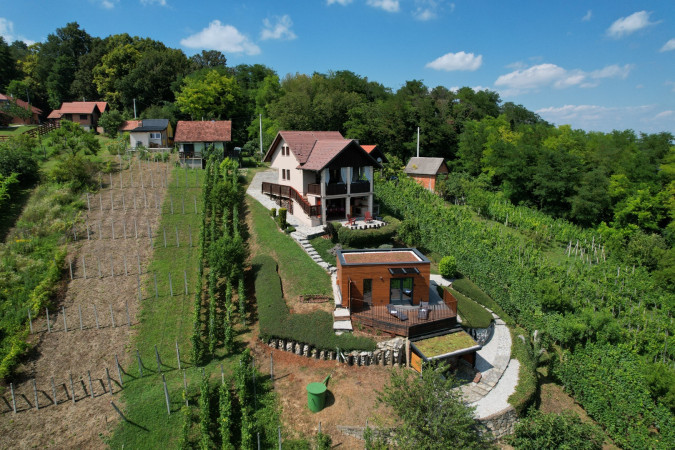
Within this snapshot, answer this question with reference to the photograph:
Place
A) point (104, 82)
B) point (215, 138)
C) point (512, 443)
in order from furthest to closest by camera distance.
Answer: point (104, 82)
point (215, 138)
point (512, 443)

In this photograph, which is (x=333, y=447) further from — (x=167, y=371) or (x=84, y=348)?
Answer: (x=84, y=348)

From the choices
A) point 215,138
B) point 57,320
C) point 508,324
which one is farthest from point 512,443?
point 215,138

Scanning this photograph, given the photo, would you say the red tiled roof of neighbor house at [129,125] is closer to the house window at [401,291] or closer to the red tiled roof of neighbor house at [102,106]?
the red tiled roof of neighbor house at [102,106]

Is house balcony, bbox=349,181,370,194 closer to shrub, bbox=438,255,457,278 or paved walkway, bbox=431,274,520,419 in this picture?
shrub, bbox=438,255,457,278

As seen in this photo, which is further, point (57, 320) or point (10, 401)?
point (57, 320)

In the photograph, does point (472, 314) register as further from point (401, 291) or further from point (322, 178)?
point (322, 178)

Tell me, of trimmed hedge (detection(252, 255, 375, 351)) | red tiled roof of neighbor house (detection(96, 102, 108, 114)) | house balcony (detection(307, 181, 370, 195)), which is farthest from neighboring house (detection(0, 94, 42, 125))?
trimmed hedge (detection(252, 255, 375, 351))

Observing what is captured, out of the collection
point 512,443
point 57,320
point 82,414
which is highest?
point 57,320

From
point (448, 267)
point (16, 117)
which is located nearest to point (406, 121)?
point (448, 267)
